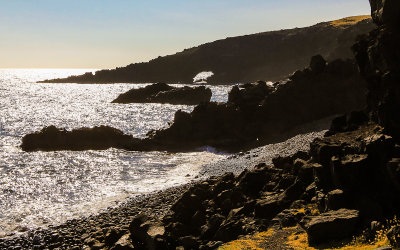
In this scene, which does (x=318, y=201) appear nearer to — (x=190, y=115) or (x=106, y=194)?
(x=106, y=194)

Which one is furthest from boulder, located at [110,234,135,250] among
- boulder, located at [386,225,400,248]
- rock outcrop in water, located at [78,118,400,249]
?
boulder, located at [386,225,400,248]

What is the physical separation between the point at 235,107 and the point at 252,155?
74.4 feet

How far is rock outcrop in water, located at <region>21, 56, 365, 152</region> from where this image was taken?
2586 inches

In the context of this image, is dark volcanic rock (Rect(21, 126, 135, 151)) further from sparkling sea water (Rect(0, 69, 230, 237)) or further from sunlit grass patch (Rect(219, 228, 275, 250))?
sunlit grass patch (Rect(219, 228, 275, 250))

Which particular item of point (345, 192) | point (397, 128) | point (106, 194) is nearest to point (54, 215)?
point (106, 194)

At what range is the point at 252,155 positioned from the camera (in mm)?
50250

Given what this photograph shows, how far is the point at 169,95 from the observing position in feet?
470

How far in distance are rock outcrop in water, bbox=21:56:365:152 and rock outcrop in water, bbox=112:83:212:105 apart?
6766cm

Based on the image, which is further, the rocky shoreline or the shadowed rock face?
the rocky shoreline

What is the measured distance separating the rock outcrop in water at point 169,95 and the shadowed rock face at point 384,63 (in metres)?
109

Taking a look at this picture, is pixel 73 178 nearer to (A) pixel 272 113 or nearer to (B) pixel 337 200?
(B) pixel 337 200

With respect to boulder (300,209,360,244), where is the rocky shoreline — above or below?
below

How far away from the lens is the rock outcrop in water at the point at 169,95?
141m

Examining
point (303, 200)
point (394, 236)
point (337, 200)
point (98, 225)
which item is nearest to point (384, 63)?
point (303, 200)
